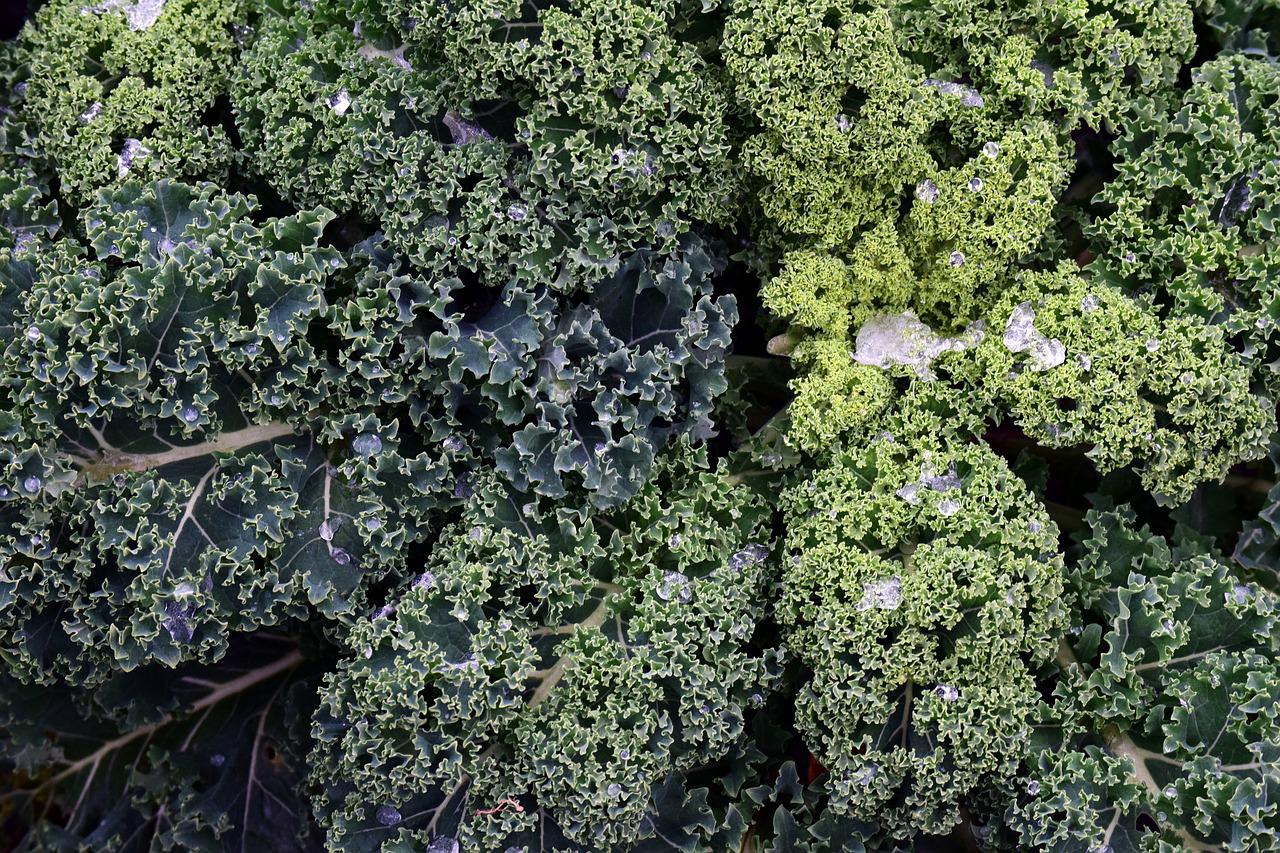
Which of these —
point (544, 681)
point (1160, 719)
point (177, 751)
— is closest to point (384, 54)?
point (544, 681)

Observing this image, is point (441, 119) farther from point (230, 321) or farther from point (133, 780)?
point (133, 780)

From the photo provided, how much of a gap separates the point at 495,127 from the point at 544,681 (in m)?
1.59

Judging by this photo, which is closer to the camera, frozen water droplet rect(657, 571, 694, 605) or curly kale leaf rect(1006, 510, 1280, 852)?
curly kale leaf rect(1006, 510, 1280, 852)

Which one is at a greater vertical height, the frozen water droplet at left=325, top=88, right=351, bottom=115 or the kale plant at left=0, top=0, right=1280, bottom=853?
the frozen water droplet at left=325, top=88, right=351, bottom=115

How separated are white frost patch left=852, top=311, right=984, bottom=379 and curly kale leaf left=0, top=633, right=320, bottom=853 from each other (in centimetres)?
210

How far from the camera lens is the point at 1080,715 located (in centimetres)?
299

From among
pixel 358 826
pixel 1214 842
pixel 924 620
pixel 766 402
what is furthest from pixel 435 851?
pixel 1214 842

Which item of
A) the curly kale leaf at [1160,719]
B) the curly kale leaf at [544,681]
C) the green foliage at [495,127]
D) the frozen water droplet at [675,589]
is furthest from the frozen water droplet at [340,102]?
the curly kale leaf at [1160,719]

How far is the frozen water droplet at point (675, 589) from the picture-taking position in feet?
9.70

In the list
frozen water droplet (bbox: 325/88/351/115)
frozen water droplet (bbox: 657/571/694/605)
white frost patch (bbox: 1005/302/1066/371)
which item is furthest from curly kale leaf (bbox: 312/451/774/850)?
frozen water droplet (bbox: 325/88/351/115)

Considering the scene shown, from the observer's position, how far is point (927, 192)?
3.12 m

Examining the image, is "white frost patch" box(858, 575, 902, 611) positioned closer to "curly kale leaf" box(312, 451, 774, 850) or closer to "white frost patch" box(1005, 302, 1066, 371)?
"curly kale leaf" box(312, 451, 774, 850)

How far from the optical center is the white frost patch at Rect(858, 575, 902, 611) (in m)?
2.87

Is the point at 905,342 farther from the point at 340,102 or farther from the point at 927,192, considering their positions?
the point at 340,102
